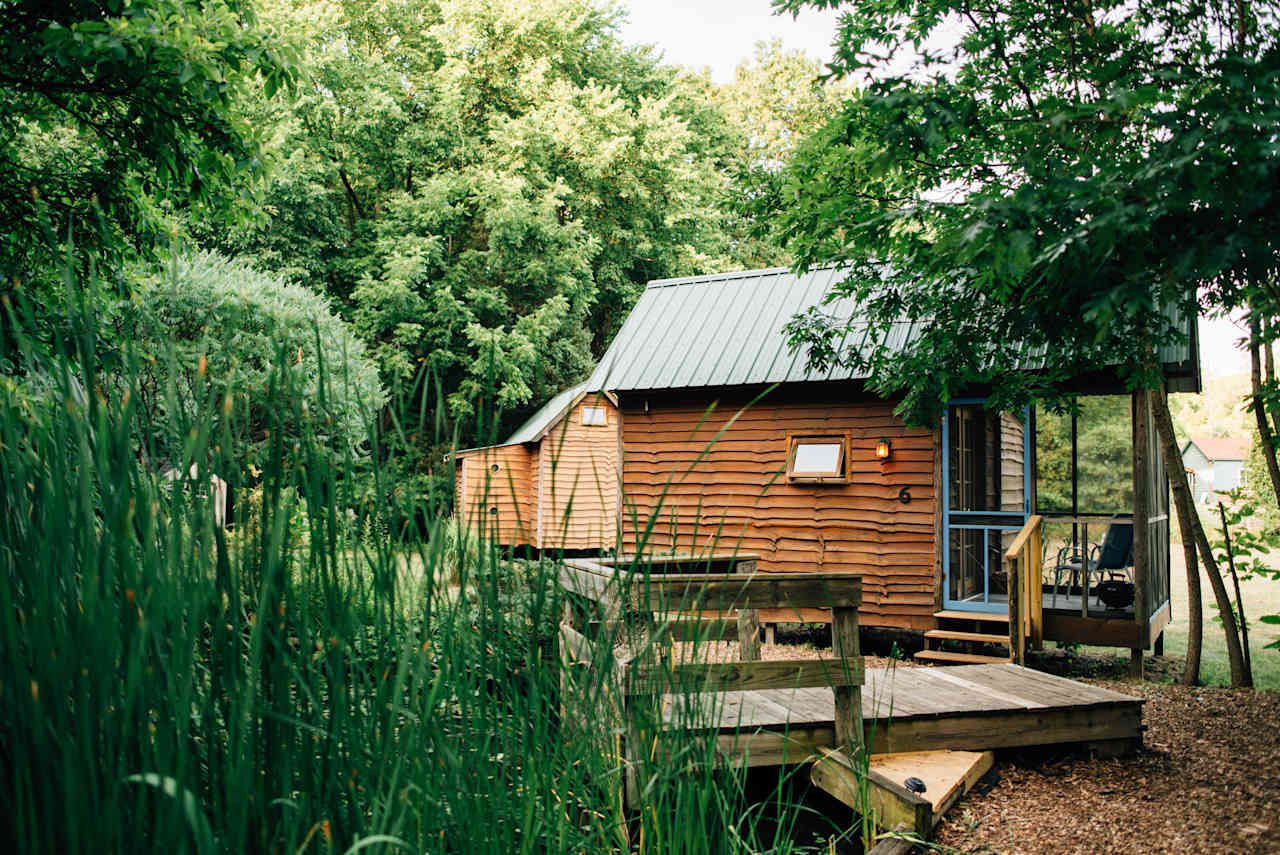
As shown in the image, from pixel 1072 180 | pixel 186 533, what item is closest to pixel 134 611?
pixel 186 533

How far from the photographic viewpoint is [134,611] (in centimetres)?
103

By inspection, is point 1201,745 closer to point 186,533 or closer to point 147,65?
point 186,533

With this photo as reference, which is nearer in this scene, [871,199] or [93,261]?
[93,261]

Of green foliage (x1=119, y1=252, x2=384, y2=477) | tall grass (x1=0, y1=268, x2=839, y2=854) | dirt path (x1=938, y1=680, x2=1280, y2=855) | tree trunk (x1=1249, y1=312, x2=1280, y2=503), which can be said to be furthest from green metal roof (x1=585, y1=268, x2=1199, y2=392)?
tall grass (x1=0, y1=268, x2=839, y2=854)

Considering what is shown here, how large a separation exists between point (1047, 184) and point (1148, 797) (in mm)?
3207

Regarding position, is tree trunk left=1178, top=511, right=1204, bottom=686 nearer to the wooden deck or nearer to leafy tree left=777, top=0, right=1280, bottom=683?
leafy tree left=777, top=0, right=1280, bottom=683

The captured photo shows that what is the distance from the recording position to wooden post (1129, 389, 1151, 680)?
7312 mm

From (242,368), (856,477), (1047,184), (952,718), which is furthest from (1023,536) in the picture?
(242,368)

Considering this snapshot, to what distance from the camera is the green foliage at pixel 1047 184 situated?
105 inches

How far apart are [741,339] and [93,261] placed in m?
8.82

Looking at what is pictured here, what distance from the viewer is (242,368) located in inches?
344

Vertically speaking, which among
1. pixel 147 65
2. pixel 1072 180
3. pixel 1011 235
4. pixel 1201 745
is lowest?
pixel 1201 745

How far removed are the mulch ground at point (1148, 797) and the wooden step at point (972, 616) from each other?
1818mm

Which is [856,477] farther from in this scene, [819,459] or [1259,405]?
[1259,405]
